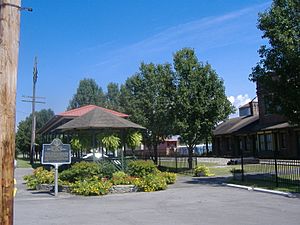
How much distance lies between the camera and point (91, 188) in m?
16.0

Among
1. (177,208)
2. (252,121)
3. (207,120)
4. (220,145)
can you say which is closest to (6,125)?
(177,208)

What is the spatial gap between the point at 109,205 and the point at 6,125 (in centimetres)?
941

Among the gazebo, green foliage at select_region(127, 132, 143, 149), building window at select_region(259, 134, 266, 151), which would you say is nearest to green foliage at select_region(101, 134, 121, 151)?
the gazebo

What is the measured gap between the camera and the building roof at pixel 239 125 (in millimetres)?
44275

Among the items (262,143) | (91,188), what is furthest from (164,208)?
(262,143)

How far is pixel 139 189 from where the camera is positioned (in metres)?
17.1

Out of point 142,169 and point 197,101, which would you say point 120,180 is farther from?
point 197,101

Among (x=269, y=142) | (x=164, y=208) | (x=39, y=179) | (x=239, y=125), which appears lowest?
(x=164, y=208)

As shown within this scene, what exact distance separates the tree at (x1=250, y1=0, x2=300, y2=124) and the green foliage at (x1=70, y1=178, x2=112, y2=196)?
27.7ft

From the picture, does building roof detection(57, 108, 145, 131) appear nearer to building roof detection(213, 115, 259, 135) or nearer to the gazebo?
the gazebo

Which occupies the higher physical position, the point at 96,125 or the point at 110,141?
the point at 96,125

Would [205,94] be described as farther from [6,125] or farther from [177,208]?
[6,125]

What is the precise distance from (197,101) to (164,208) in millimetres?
13919

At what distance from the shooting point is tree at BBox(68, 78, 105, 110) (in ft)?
330
